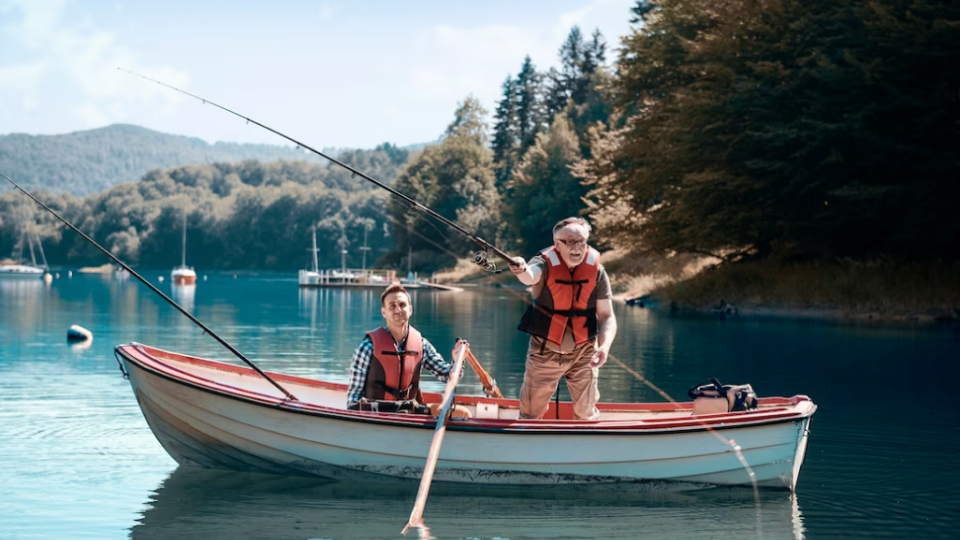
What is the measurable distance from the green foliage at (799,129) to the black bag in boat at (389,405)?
65.1 ft

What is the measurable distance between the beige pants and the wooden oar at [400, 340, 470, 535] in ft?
1.99

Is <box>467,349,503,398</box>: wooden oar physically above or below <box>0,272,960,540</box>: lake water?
above

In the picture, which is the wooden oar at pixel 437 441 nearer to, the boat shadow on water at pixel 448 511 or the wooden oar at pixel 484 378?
the boat shadow on water at pixel 448 511

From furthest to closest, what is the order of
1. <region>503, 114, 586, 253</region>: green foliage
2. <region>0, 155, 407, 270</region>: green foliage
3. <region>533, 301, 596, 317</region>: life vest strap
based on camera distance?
1. <region>0, 155, 407, 270</region>: green foliage
2. <region>503, 114, 586, 253</region>: green foliage
3. <region>533, 301, 596, 317</region>: life vest strap

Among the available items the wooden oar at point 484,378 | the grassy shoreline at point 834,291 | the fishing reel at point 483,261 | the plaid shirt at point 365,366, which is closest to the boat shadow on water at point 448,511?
the plaid shirt at point 365,366

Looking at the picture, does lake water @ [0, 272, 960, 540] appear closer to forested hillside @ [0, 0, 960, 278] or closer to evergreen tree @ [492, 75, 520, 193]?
forested hillside @ [0, 0, 960, 278]

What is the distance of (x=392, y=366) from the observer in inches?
365

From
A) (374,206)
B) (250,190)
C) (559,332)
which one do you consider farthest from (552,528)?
(250,190)

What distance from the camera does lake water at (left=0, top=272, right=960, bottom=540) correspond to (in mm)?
8406

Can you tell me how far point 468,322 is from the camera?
101 feet

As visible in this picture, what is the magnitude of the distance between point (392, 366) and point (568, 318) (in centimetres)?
163

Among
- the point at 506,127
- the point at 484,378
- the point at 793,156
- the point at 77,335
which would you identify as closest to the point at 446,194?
the point at 506,127

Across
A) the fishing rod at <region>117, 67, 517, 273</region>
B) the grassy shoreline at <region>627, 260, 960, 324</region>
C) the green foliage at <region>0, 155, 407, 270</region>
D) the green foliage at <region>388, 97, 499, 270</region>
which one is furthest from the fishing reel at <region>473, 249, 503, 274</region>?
the green foliage at <region>0, 155, 407, 270</region>

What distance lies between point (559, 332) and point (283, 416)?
2.60 meters
